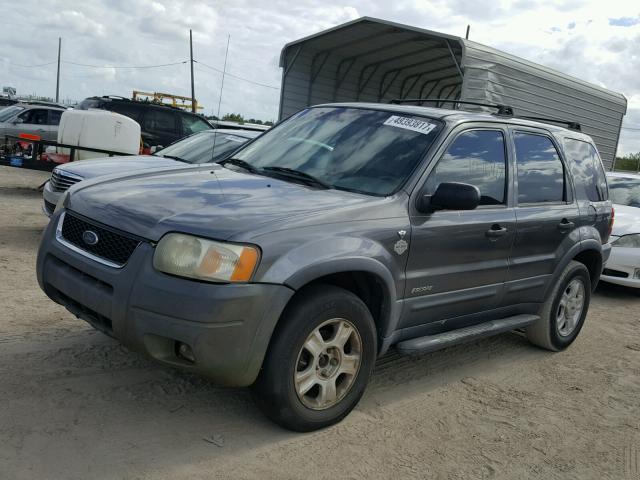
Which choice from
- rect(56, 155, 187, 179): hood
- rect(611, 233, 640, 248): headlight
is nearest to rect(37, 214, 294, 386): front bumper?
rect(56, 155, 187, 179): hood

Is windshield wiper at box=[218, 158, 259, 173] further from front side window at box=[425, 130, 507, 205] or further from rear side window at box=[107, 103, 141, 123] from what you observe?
rear side window at box=[107, 103, 141, 123]

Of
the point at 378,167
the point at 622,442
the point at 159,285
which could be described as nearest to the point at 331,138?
the point at 378,167

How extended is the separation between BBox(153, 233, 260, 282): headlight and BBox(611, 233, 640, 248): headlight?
6320mm

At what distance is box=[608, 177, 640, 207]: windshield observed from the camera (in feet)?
29.5

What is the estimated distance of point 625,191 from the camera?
9188 mm

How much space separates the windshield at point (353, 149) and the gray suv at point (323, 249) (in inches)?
0.5

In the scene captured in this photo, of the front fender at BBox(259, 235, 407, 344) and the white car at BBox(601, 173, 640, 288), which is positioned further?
the white car at BBox(601, 173, 640, 288)

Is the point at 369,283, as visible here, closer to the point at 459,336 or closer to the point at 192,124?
the point at 459,336

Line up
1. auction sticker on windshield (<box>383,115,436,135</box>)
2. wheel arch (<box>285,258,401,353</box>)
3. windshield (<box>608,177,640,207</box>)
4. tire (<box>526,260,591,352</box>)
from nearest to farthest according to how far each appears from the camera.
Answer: wheel arch (<box>285,258,401,353</box>), auction sticker on windshield (<box>383,115,436,135</box>), tire (<box>526,260,591,352</box>), windshield (<box>608,177,640,207</box>)

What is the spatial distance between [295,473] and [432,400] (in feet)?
4.36

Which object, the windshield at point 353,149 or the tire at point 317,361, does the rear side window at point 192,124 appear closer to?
the windshield at point 353,149

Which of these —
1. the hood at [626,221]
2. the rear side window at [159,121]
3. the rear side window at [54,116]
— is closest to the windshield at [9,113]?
the rear side window at [54,116]

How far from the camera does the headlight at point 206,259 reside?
112 inches

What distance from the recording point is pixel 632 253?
762cm
